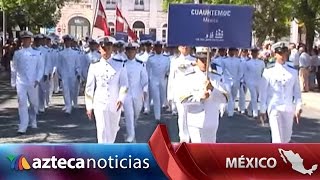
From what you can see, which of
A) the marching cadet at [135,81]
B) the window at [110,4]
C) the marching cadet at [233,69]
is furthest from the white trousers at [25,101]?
the window at [110,4]

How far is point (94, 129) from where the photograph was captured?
13906 mm

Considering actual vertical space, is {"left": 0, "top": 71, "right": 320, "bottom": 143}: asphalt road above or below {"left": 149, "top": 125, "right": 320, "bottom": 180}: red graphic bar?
below

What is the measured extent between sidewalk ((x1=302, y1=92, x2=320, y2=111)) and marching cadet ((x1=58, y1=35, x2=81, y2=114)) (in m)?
7.19

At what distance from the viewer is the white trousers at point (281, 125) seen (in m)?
9.46

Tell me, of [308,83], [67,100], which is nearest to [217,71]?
[67,100]

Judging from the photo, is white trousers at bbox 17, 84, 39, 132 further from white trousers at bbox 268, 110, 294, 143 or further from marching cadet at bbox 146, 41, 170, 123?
white trousers at bbox 268, 110, 294, 143

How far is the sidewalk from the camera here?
2130 cm

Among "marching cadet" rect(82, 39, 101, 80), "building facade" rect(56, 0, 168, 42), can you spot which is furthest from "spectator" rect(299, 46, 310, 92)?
"building facade" rect(56, 0, 168, 42)

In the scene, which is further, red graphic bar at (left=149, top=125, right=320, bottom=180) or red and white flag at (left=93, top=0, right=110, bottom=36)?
red and white flag at (left=93, top=0, right=110, bottom=36)

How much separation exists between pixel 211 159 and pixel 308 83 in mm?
23628

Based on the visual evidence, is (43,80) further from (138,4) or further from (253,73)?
(138,4)

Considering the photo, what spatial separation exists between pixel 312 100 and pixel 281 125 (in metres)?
13.5

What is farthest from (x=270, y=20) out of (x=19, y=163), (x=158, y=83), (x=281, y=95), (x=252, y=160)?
(x=19, y=163)

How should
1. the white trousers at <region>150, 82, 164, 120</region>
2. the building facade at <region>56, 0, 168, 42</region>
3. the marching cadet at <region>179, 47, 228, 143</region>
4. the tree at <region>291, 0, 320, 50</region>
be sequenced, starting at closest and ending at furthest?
the marching cadet at <region>179, 47, 228, 143</region>, the white trousers at <region>150, 82, 164, 120</region>, the tree at <region>291, 0, 320, 50</region>, the building facade at <region>56, 0, 168, 42</region>
